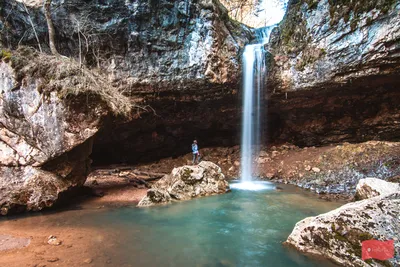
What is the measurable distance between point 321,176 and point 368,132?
16.2 ft

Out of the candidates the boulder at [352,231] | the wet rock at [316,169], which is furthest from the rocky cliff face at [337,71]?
the boulder at [352,231]

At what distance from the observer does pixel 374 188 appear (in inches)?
229

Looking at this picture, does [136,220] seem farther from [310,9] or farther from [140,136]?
[310,9]

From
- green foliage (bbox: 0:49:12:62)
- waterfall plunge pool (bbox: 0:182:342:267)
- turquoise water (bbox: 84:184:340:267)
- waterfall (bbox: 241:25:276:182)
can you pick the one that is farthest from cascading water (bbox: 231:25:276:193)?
green foliage (bbox: 0:49:12:62)

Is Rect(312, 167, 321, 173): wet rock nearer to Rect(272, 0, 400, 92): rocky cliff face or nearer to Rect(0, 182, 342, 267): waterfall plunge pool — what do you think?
Rect(0, 182, 342, 267): waterfall plunge pool

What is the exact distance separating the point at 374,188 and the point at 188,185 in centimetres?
549

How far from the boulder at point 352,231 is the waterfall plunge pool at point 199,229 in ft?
0.91

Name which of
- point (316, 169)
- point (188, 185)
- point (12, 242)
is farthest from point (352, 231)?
point (316, 169)

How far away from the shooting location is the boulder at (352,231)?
3193 millimetres

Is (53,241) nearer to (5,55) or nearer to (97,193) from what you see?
(97,193)

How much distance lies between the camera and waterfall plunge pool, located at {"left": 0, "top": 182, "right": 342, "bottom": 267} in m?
3.71

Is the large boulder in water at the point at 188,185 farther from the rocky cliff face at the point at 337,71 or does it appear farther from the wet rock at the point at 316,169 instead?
the rocky cliff face at the point at 337,71

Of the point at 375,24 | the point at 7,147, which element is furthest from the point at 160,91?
the point at 375,24

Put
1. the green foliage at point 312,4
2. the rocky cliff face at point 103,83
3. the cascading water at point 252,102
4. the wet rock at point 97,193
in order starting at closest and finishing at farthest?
the rocky cliff face at point 103,83 → the wet rock at point 97,193 → the green foliage at point 312,4 → the cascading water at point 252,102
